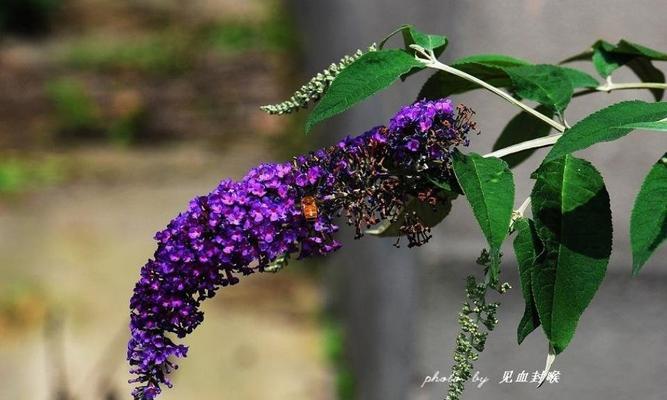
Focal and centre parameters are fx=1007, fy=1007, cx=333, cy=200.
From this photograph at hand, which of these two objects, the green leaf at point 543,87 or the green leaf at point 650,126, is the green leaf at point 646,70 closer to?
the green leaf at point 543,87

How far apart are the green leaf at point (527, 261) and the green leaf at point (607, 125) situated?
6 cm

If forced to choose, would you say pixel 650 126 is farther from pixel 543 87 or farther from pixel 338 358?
pixel 338 358

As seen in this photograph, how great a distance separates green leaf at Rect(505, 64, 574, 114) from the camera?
96 cm

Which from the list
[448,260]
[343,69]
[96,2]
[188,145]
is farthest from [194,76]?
[343,69]

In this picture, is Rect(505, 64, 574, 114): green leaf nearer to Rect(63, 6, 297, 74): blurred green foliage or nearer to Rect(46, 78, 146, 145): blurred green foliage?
Rect(46, 78, 146, 145): blurred green foliage

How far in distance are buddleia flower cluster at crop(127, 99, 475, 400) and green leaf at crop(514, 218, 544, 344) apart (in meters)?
0.08

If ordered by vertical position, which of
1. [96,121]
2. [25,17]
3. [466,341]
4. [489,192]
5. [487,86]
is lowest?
[466,341]

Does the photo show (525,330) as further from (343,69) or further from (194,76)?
(194,76)

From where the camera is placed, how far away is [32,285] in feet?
12.8

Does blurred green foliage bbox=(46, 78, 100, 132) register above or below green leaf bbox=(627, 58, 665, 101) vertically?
above

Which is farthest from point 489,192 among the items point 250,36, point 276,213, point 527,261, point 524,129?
point 250,36

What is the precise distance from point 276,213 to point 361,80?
0.47 ft

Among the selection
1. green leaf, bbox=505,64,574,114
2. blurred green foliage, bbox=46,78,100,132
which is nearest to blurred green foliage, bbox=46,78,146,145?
blurred green foliage, bbox=46,78,100,132

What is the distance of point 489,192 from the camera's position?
0.80 metres
